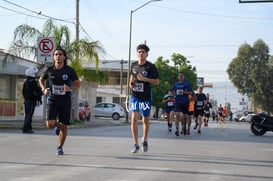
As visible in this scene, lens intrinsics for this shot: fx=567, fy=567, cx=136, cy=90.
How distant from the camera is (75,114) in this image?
26422 millimetres

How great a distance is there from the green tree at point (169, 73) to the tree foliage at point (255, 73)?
49.2 feet

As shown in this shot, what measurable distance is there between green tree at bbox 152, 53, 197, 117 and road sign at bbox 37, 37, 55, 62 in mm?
41895

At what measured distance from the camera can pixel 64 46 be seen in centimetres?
2511

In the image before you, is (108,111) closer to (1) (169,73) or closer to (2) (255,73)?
(1) (169,73)

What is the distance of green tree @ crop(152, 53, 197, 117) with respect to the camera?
2426 inches

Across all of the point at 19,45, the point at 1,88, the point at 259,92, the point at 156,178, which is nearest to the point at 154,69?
the point at 156,178

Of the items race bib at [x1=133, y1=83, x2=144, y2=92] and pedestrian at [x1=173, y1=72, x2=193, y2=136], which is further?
pedestrian at [x1=173, y1=72, x2=193, y2=136]

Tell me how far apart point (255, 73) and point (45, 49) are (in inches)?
2479

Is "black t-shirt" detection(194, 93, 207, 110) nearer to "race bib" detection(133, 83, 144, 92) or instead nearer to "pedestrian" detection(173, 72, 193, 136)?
"pedestrian" detection(173, 72, 193, 136)

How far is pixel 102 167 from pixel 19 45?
16653mm

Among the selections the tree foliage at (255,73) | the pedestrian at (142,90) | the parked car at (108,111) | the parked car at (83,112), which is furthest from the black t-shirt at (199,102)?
the tree foliage at (255,73)

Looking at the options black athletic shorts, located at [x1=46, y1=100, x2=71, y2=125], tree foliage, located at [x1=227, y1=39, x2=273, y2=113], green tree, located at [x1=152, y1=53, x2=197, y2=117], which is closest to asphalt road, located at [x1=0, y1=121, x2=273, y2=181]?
black athletic shorts, located at [x1=46, y1=100, x2=71, y2=125]

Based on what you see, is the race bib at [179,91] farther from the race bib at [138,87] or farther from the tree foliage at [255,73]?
the tree foliage at [255,73]

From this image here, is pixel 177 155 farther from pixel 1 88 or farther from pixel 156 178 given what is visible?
pixel 1 88
